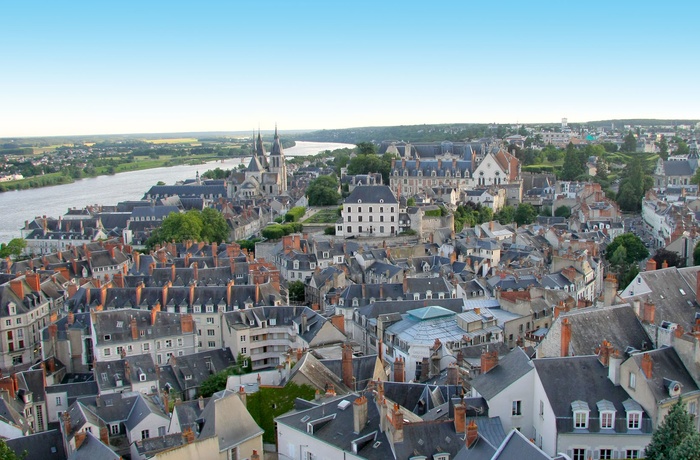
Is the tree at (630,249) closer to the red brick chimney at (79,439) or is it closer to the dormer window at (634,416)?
the dormer window at (634,416)

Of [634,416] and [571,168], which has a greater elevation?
[571,168]

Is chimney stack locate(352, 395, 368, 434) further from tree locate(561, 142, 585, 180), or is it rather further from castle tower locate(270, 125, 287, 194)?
castle tower locate(270, 125, 287, 194)

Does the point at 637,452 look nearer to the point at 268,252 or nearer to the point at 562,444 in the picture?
the point at 562,444

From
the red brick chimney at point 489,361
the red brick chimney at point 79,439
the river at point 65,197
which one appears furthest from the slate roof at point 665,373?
the river at point 65,197

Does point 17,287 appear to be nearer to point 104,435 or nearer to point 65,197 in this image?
point 104,435

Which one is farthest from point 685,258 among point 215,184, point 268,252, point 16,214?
point 16,214

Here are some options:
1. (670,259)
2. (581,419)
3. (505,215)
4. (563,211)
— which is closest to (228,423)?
(581,419)

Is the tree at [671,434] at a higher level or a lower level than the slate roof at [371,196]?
lower
